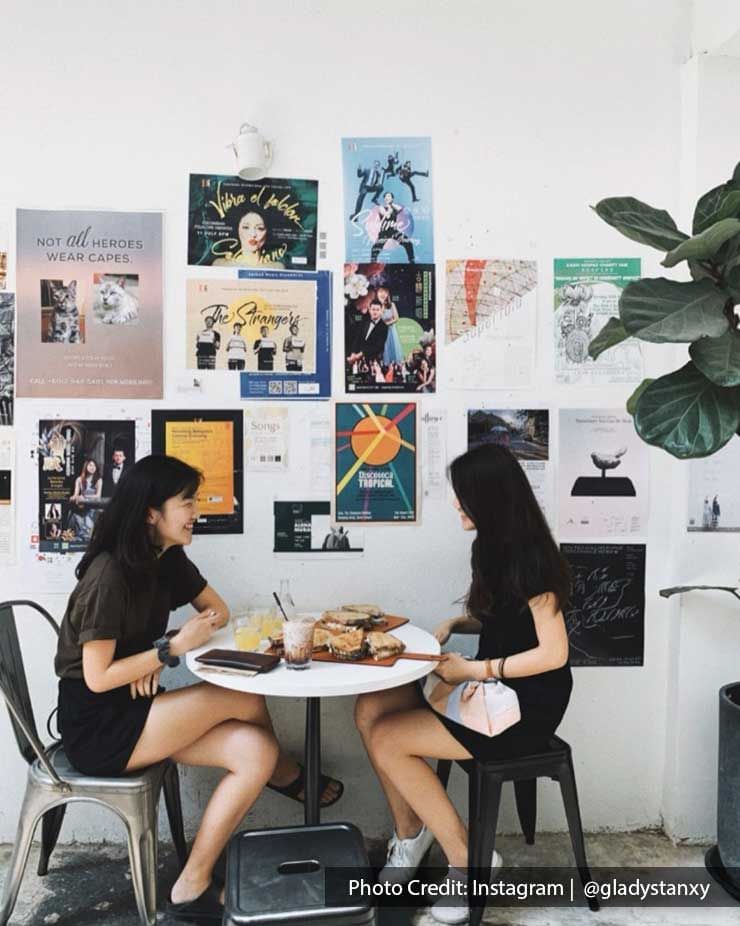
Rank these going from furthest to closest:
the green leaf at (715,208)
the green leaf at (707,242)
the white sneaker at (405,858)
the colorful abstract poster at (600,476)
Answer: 1. the colorful abstract poster at (600,476)
2. the white sneaker at (405,858)
3. the green leaf at (715,208)
4. the green leaf at (707,242)

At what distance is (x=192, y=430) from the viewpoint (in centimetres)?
269

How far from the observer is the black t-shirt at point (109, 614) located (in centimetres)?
208

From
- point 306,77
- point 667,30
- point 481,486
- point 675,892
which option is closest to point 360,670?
point 481,486

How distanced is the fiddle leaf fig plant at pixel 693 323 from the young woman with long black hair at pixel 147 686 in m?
1.28

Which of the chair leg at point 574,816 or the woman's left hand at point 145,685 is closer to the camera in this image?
the woman's left hand at point 145,685

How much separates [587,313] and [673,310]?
1067mm

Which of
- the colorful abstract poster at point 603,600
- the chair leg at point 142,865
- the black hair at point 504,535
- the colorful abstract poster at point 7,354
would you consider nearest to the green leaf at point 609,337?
the black hair at point 504,535

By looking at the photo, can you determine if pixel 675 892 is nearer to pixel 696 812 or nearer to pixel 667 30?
pixel 696 812

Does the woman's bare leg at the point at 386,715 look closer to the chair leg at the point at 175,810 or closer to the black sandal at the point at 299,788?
the black sandal at the point at 299,788

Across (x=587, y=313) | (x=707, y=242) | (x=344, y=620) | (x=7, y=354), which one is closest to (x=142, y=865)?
(x=344, y=620)

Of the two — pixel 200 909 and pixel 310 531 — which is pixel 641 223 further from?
pixel 200 909

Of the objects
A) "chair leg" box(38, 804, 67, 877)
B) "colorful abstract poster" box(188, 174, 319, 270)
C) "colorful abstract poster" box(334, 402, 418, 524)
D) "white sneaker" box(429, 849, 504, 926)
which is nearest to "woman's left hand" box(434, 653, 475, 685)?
"white sneaker" box(429, 849, 504, 926)

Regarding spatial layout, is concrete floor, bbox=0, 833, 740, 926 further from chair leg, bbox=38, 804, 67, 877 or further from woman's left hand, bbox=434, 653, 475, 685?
woman's left hand, bbox=434, 653, 475, 685

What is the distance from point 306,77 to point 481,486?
149cm
